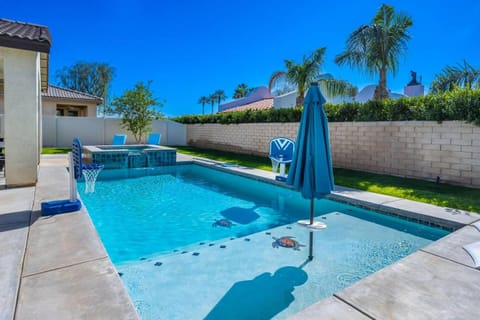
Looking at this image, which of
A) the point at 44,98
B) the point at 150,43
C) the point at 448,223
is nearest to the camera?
the point at 448,223

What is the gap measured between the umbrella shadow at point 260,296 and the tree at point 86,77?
46.1m

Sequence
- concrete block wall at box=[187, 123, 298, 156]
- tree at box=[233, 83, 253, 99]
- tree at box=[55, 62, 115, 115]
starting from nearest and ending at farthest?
1. concrete block wall at box=[187, 123, 298, 156]
2. tree at box=[55, 62, 115, 115]
3. tree at box=[233, 83, 253, 99]

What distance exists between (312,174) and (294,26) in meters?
14.2

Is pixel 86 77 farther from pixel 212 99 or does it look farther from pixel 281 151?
pixel 281 151

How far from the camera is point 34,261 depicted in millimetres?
3098

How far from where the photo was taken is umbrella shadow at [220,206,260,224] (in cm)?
607

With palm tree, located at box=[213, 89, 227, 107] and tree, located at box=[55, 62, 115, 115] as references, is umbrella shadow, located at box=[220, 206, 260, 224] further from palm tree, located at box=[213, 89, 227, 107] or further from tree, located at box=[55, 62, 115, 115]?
palm tree, located at box=[213, 89, 227, 107]

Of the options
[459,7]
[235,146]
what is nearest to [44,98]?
[235,146]

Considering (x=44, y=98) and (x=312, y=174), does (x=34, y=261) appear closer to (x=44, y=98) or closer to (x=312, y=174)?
(x=312, y=174)

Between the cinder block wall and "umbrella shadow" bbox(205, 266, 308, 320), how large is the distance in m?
6.82

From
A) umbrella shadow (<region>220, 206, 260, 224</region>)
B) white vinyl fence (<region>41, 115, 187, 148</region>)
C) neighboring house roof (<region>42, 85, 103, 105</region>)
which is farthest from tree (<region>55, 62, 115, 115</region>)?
umbrella shadow (<region>220, 206, 260, 224</region>)

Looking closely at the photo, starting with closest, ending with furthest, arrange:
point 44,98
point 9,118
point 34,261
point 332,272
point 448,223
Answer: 1. point 34,261
2. point 332,272
3. point 448,223
4. point 9,118
5. point 44,98

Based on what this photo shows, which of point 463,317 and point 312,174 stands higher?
point 312,174

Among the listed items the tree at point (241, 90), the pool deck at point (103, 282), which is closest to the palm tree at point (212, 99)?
the tree at point (241, 90)
